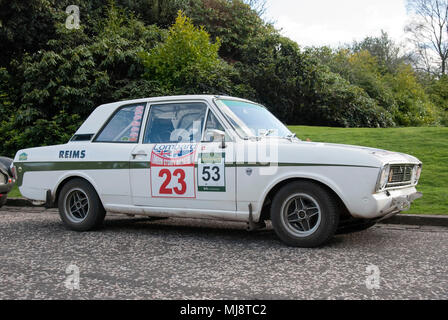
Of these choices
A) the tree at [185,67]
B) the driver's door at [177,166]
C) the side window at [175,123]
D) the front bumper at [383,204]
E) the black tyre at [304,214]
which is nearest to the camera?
the front bumper at [383,204]

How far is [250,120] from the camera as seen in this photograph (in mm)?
5773

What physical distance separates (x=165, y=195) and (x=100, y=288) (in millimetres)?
2074

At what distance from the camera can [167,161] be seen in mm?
5586

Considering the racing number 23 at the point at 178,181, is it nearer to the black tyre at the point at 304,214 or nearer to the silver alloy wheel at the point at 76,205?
the black tyre at the point at 304,214

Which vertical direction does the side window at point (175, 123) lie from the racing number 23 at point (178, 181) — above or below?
above

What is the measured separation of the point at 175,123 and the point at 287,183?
1.74 meters

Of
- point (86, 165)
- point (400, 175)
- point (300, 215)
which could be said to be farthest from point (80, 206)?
point (400, 175)

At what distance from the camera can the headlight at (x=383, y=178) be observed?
464cm

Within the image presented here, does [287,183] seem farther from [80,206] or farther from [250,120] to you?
[80,206]

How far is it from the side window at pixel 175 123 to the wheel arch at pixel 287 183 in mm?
1133

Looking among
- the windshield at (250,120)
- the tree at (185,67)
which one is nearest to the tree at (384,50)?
the tree at (185,67)

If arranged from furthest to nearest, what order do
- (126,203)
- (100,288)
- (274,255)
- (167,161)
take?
(126,203)
(167,161)
(274,255)
(100,288)

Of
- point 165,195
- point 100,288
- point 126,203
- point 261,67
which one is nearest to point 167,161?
point 165,195
